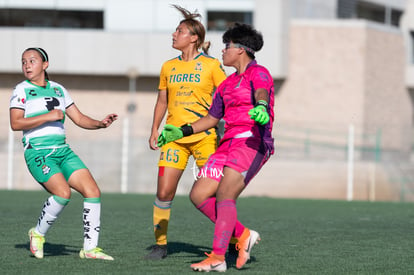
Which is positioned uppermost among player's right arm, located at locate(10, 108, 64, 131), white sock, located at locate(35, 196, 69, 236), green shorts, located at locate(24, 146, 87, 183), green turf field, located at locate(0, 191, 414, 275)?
player's right arm, located at locate(10, 108, 64, 131)

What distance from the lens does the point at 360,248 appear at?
853 centimetres

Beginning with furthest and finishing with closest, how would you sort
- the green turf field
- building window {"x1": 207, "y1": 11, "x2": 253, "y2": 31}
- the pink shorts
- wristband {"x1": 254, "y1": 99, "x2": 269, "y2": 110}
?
building window {"x1": 207, "y1": 11, "x2": 253, "y2": 31}
the green turf field
the pink shorts
wristband {"x1": 254, "y1": 99, "x2": 269, "y2": 110}

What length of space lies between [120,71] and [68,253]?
24.7m

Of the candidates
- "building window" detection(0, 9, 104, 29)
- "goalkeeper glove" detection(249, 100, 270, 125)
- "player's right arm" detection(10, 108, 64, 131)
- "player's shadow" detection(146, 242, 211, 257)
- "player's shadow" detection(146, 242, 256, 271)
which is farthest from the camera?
"building window" detection(0, 9, 104, 29)

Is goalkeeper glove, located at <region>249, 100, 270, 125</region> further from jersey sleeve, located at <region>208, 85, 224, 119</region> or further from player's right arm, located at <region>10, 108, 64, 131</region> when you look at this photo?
player's right arm, located at <region>10, 108, 64, 131</region>

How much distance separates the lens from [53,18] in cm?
3316

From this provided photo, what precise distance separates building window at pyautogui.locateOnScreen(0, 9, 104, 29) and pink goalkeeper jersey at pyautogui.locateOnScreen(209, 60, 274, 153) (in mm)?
26485

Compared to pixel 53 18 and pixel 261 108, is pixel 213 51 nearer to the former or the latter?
pixel 53 18

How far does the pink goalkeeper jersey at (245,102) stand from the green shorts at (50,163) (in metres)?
1.41

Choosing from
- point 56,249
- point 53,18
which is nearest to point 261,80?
point 56,249

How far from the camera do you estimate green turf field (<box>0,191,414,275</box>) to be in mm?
6965

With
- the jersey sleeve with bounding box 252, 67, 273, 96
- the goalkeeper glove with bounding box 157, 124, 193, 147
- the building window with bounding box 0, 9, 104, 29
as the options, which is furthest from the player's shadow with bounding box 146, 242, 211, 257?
the building window with bounding box 0, 9, 104, 29

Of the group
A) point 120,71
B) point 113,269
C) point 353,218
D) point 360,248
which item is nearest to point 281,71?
point 120,71

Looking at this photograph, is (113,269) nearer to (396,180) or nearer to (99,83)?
(396,180)
